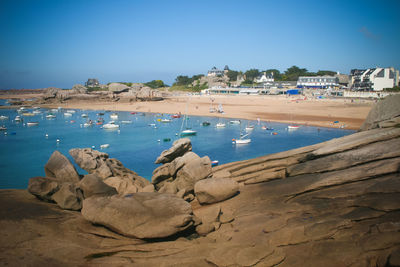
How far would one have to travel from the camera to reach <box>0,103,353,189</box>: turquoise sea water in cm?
4181

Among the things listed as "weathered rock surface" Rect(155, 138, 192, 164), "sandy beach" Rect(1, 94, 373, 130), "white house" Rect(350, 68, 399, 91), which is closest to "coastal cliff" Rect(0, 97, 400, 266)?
"weathered rock surface" Rect(155, 138, 192, 164)

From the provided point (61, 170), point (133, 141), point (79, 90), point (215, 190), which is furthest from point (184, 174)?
point (79, 90)

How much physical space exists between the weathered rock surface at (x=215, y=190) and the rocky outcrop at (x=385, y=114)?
10403 mm

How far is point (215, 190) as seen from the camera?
49.4 feet

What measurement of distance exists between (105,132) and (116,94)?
73.3 metres

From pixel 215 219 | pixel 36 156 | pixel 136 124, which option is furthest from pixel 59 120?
pixel 215 219

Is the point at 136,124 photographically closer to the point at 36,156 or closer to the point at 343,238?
the point at 36,156

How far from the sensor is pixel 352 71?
16688 centimetres

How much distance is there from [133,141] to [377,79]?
14000 cm

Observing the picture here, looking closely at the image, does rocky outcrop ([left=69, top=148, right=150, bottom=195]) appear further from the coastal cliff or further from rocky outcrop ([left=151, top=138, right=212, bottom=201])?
the coastal cliff

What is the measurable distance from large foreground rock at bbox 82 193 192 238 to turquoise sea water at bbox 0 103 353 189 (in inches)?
931

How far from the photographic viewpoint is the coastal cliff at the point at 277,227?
843 centimetres

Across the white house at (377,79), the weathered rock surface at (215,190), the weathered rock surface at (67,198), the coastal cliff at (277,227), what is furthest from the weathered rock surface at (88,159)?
the white house at (377,79)

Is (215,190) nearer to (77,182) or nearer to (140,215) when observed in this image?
(140,215)
